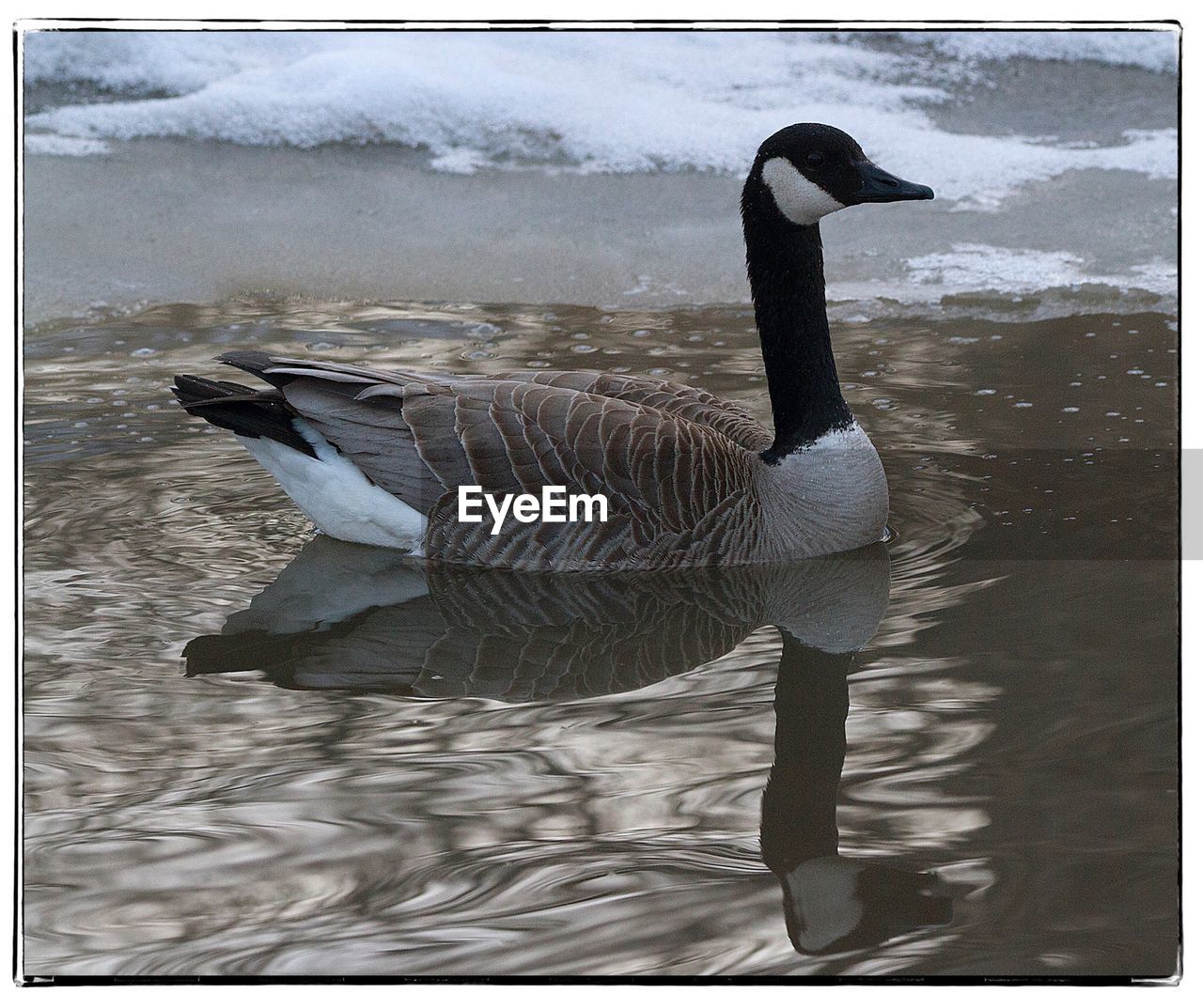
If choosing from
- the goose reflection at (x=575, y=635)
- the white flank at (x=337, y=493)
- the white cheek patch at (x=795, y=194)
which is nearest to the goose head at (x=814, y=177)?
the white cheek patch at (x=795, y=194)

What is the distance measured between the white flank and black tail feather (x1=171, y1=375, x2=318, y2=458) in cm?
2

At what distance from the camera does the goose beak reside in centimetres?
335

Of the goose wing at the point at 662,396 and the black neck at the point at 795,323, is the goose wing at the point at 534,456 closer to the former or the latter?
the goose wing at the point at 662,396

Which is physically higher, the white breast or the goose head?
the goose head

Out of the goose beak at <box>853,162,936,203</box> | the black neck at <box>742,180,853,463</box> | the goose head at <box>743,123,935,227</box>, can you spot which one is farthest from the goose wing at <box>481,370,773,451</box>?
the goose beak at <box>853,162,936,203</box>

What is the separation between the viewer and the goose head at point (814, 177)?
3.39 meters

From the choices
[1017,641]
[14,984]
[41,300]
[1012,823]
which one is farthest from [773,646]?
[41,300]

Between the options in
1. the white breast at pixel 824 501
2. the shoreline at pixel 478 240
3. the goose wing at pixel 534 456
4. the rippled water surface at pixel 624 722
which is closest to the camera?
the rippled water surface at pixel 624 722

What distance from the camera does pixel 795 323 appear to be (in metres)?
3.64

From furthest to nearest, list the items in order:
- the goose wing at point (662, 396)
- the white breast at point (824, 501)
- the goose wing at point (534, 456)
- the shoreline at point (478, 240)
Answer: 1. the shoreline at point (478, 240)
2. the goose wing at point (662, 396)
3. the white breast at point (824, 501)
4. the goose wing at point (534, 456)

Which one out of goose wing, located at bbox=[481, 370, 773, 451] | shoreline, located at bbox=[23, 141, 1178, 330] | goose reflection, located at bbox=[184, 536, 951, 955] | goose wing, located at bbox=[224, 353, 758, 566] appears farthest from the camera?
shoreline, located at bbox=[23, 141, 1178, 330]

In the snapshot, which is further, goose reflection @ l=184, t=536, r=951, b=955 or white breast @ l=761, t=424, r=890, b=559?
white breast @ l=761, t=424, r=890, b=559

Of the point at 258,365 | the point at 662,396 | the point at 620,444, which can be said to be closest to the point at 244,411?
the point at 258,365

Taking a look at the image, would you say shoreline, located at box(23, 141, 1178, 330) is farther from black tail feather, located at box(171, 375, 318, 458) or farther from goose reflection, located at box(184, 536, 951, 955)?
goose reflection, located at box(184, 536, 951, 955)
